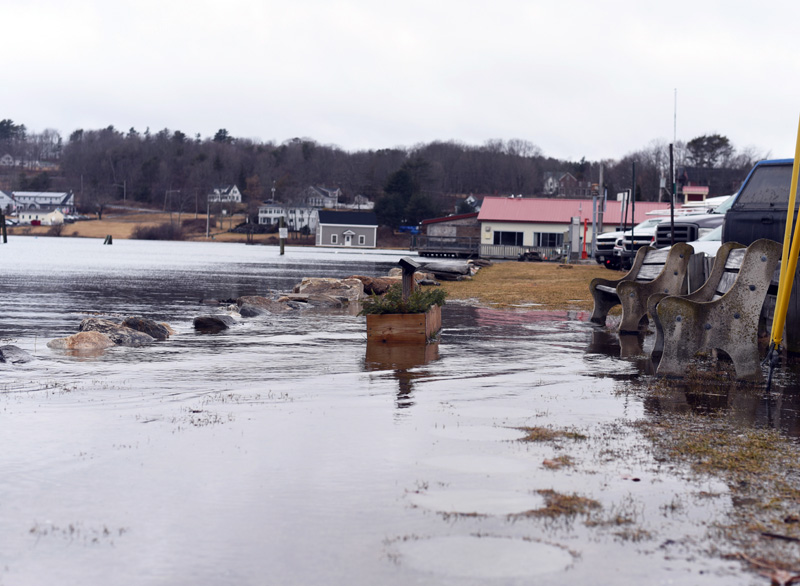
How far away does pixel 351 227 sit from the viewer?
131000 millimetres

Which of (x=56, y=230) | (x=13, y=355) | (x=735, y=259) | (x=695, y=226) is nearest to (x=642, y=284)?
(x=735, y=259)

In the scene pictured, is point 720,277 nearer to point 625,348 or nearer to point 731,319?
point 731,319

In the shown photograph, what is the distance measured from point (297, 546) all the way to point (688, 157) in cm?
13334

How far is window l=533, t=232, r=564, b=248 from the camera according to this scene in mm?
79188

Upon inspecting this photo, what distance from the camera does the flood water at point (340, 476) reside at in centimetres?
425

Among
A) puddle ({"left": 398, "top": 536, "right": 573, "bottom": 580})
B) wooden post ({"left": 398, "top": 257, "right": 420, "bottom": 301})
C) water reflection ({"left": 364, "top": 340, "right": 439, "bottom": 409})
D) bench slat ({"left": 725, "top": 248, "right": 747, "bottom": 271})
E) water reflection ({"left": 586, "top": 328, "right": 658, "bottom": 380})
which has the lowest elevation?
water reflection ({"left": 364, "top": 340, "right": 439, "bottom": 409})

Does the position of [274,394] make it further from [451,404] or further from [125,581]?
[125,581]

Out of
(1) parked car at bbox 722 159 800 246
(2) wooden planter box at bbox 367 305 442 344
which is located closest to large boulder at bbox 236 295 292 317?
(2) wooden planter box at bbox 367 305 442 344

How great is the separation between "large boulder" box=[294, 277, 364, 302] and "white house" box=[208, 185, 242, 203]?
16598cm

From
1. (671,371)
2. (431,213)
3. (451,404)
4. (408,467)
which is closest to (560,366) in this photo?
(671,371)

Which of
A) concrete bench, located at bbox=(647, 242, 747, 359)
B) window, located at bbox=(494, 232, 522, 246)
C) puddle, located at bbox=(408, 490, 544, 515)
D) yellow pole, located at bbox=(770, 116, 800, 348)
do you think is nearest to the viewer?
puddle, located at bbox=(408, 490, 544, 515)

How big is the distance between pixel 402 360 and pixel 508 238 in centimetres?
6992

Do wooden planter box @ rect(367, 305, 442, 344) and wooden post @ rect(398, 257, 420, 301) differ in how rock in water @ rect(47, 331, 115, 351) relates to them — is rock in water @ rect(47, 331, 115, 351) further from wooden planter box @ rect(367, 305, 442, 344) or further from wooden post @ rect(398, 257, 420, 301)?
wooden post @ rect(398, 257, 420, 301)

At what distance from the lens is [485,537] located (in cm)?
459
